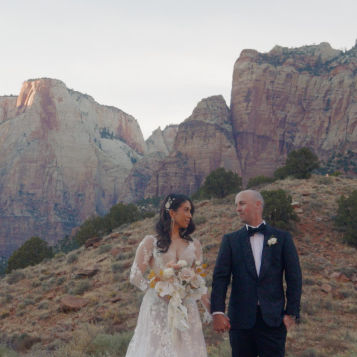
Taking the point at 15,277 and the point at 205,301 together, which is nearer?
the point at 205,301

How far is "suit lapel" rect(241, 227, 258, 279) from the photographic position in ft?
13.0

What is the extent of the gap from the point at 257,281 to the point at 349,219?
14.7m

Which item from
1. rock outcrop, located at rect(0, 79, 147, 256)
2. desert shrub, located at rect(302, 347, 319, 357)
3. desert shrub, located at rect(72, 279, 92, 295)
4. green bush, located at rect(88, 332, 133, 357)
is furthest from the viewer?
rock outcrop, located at rect(0, 79, 147, 256)

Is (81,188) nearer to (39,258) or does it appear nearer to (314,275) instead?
(39,258)

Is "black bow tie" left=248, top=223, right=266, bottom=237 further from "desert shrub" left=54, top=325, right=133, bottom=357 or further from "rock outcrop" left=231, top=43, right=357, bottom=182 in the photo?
"rock outcrop" left=231, top=43, right=357, bottom=182

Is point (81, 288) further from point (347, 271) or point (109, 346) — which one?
point (347, 271)

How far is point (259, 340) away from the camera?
3818 mm

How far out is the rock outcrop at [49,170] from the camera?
3588 inches

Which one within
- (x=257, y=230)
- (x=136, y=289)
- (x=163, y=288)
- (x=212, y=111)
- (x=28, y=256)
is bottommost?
(x=28, y=256)

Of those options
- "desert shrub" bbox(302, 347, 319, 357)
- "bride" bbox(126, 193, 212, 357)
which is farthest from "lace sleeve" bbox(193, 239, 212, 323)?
"desert shrub" bbox(302, 347, 319, 357)

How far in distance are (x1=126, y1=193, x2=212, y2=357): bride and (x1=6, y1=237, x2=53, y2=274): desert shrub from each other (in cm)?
2525

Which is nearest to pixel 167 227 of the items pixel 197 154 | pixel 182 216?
pixel 182 216

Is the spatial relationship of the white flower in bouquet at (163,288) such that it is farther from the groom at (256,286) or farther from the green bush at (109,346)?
the green bush at (109,346)

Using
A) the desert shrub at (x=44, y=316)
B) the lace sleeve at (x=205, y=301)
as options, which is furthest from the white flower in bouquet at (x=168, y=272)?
the desert shrub at (x=44, y=316)
